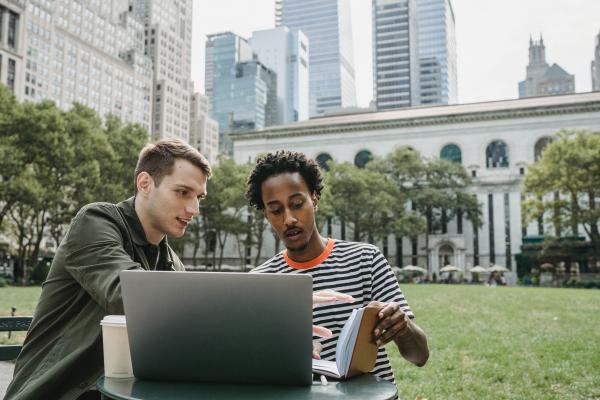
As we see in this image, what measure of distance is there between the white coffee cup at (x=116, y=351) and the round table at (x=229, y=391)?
3 centimetres

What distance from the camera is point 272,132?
203 feet

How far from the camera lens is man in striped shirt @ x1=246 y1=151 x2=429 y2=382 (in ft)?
9.37

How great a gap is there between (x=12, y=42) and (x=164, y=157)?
274 ft

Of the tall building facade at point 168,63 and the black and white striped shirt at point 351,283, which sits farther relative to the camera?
the tall building facade at point 168,63

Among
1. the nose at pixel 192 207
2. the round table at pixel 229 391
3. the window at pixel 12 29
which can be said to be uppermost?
the window at pixel 12 29

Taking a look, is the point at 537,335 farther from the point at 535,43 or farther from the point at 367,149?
the point at 535,43

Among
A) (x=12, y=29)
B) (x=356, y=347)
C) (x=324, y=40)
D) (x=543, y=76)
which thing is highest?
(x=324, y=40)

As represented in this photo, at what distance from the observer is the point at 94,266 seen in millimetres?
2369

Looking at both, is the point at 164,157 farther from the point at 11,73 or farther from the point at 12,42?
the point at 11,73

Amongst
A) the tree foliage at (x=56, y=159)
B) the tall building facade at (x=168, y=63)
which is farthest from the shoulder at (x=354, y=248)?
the tall building facade at (x=168, y=63)

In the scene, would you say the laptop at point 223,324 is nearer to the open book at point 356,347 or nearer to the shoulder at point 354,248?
the open book at point 356,347

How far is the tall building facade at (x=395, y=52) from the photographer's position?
129 m

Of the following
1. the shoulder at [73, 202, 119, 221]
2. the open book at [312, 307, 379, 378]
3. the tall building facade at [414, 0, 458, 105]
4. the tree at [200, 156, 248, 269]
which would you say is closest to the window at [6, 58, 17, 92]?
the tree at [200, 156, 248, 269]

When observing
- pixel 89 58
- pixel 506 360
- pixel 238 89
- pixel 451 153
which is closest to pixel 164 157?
pixel 506 360
